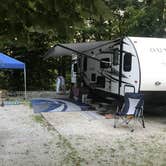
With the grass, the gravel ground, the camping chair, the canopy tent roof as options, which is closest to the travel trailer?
the camping chair

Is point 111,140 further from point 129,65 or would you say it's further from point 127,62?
point 127,62

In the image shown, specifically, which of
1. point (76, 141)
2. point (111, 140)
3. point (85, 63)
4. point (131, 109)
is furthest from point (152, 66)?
point (85, 63)

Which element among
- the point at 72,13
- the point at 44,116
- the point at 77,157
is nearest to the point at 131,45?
the point at 44,116

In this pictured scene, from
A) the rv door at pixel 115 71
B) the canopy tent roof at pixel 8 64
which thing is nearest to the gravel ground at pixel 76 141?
the rv door at pixel 115 71

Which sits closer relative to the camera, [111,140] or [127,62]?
[111,140]

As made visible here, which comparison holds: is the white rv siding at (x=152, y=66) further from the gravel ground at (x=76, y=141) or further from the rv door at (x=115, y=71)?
the rv door at (x=115, y=71)

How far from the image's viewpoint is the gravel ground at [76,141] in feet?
19.5

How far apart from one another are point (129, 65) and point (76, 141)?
13.1 feet

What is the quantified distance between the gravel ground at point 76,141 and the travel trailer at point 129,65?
1.11 meters

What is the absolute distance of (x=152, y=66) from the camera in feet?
32.6

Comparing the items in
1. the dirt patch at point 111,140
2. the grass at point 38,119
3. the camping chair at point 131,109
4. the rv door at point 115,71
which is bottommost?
the dirt patch at point 111,140

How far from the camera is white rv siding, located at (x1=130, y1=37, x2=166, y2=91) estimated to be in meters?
9.90

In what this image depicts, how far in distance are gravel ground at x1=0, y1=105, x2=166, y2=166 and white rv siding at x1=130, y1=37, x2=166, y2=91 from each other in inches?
41.5

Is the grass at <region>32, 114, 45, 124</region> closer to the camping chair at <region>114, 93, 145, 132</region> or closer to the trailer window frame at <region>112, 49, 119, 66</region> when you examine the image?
the camping chair at <region>114, 93, 145, 132</region>
